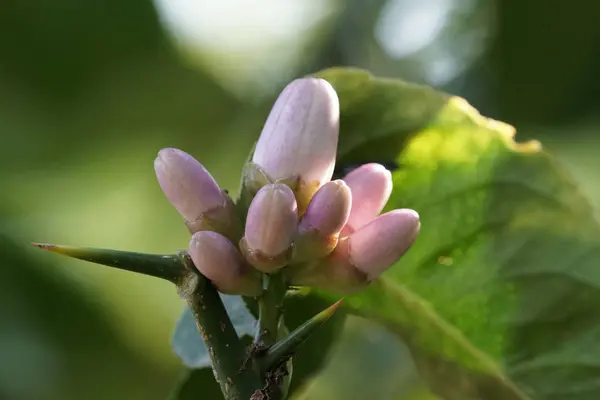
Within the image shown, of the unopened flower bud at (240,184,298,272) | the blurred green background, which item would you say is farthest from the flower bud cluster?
the blurred green background

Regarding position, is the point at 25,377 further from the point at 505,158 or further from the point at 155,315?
the point at 505,158

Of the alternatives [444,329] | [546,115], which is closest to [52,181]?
[546,115]

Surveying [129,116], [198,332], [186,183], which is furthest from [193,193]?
[129,116]

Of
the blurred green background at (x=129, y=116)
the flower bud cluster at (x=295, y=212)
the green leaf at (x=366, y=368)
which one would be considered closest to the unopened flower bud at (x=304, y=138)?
the flower bud cluster at (x=295, y=212)

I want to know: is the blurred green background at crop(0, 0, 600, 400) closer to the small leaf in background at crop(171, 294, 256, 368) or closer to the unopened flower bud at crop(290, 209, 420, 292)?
the small leaf in background at crop(171, 294, 256, 368)

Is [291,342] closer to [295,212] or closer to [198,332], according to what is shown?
[295,212]

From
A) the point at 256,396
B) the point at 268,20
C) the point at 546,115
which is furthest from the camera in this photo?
the point at 268,20

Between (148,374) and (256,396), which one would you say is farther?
(148,374)
